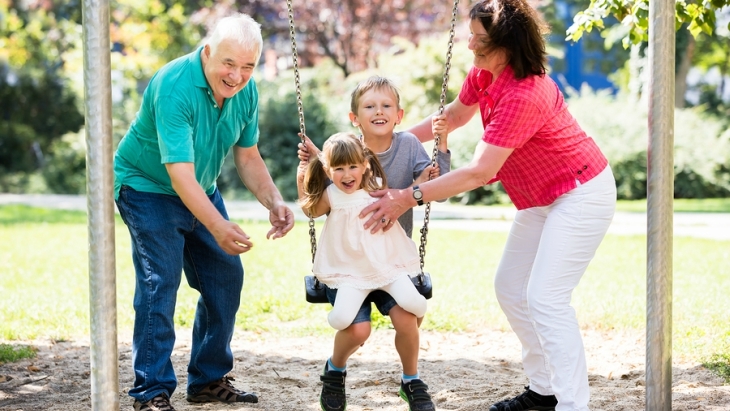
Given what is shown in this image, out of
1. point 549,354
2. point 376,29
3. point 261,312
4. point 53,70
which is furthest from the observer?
point 53,70

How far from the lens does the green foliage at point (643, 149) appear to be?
48.1 feet

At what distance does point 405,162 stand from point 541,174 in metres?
0.72

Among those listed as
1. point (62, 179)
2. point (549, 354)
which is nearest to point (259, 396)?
point (549, 354)

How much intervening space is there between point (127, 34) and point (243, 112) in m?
16.7

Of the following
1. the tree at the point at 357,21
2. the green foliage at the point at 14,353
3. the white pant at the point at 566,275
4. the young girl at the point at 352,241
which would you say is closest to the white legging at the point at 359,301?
the young girl at the point at 352,241

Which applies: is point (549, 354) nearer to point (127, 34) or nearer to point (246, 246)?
point (246, 246)

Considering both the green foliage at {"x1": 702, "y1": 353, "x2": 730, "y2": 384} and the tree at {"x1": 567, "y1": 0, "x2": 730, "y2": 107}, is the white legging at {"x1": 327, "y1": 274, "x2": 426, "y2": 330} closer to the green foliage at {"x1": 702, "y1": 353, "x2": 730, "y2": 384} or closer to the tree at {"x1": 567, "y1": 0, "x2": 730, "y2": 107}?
the green foliage at {"x1": 702, "y1": 353, "x2": 730, "y2": 384}

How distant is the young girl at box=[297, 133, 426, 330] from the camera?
3.85m

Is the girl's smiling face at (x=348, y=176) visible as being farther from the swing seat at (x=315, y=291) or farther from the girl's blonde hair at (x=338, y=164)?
the swing seat at (x=315, y=291)

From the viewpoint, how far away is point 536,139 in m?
3.61

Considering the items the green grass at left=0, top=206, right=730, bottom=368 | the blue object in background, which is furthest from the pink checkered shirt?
the blue object in background

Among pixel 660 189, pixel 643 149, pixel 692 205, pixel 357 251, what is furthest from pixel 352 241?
pixel 643 149

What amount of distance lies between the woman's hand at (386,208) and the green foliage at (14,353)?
9.03 ft

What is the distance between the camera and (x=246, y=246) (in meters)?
3.60
